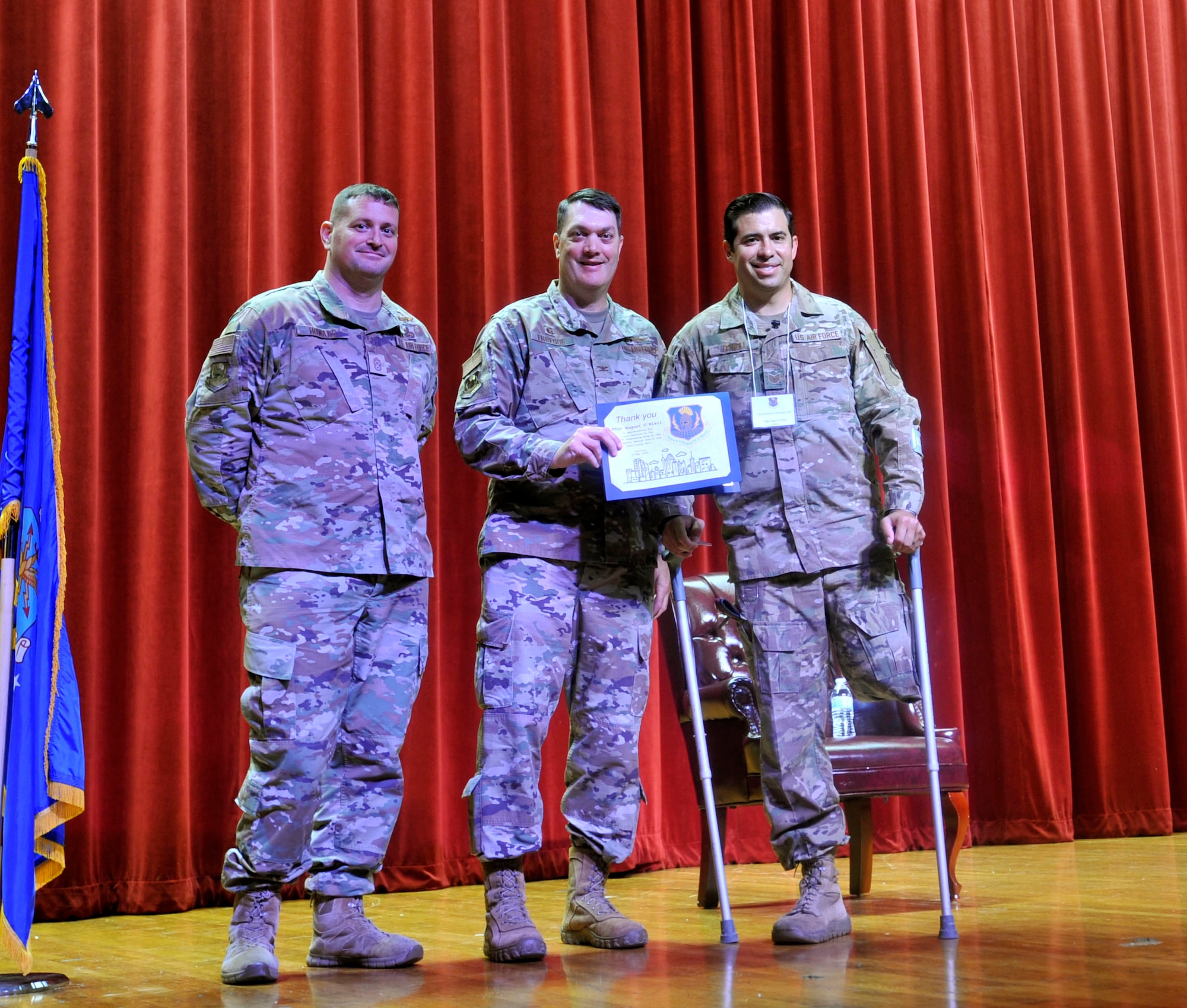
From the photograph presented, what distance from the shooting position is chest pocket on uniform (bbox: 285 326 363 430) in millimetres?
2701

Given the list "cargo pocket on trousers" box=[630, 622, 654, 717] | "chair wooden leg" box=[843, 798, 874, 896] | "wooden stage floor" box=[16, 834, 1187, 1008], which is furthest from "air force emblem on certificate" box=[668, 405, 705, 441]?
"chair wooden leg" box=[843, 798, 874, 896]

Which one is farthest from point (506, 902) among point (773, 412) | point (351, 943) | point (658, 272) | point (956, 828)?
point (658, 272)

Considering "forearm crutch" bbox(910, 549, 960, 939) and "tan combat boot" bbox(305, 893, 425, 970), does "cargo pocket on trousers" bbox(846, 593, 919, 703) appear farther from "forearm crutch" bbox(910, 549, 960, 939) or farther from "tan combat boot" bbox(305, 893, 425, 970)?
"tan combat boot" bbox(305, 893, 425, 970)

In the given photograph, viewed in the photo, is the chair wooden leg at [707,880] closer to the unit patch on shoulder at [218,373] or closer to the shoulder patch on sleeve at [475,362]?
the shoulder patch on sleeve at [475,362]

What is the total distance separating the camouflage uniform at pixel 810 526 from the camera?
9.37 feet

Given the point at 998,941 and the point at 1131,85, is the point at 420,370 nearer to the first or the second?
the point at 998,941

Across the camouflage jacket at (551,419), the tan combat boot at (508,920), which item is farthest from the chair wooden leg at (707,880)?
the camouflage jacket at (551,419)

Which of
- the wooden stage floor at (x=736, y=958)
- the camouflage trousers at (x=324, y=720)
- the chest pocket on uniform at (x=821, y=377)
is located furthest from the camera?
the chest pocket on uniform at (x=821, y=377)

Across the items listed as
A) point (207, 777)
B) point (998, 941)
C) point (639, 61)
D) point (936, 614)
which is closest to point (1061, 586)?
point (936, 614)

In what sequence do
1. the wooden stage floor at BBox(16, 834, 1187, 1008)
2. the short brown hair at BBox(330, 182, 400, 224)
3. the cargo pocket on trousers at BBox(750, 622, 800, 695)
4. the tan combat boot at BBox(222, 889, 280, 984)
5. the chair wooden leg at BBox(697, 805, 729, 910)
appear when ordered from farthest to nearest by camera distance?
1. the chair wooden leg at BBox(697, 805, 729, 910)
2. the cargo pocket on trousers at BBox(750, 622, 800, 695)
3. the short brown hair at BBox(330, 182, 400, 224)
4. the tan combat boot at BBox(222, 889, 280, 984)
5. the wooden stage floor at BBox(16, 834, 1187, 1008)

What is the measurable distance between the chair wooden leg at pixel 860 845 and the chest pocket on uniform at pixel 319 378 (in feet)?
6.13

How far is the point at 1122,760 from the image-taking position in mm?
5465

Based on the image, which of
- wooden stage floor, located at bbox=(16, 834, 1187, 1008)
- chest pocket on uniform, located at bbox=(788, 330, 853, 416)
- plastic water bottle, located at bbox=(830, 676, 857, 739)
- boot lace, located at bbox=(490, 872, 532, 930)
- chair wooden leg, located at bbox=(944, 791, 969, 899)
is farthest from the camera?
plastic water bottle, located at bbox=(830, 676, 857, 739)

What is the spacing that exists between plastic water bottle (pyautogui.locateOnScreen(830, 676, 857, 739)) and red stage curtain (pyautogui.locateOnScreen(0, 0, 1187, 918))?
2.52 ft
